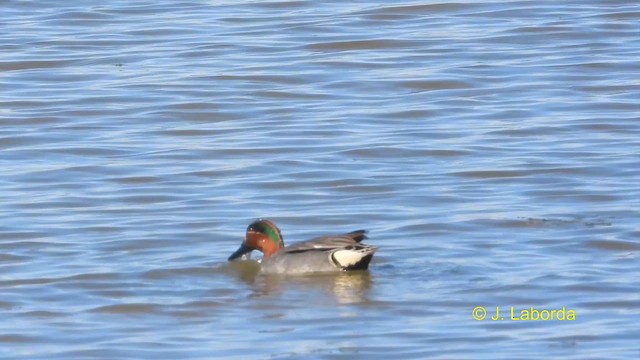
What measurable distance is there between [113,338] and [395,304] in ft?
4.57

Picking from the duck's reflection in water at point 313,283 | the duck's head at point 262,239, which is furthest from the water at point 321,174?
the duck's head at point 262,239

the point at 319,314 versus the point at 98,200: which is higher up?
the point at 98,200

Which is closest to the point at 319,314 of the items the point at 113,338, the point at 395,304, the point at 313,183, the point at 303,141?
the point at 395,304

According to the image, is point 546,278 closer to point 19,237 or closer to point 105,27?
point 19,237

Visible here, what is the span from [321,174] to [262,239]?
1.97m

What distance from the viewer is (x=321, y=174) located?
11.2 meters

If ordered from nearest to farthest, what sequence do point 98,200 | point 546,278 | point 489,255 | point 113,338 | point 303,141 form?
point 113,338 → point 546,278 → point 489,255 → point 98,200 → point 303,141

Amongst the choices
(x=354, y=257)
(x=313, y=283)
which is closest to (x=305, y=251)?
(x=313, y=283)

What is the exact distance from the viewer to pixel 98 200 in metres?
10.7

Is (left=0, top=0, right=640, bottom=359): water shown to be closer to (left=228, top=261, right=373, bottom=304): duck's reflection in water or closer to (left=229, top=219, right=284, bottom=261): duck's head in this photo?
(left=228, top=261, right=373, bottom=304): duck's reflection in water

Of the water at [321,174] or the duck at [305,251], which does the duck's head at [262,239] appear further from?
the water at [321,174]

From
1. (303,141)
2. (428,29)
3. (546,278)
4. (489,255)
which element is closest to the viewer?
(546,278)

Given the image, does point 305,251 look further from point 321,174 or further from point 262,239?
point 321,174

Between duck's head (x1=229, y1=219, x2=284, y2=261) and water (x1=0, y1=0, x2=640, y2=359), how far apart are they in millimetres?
132
